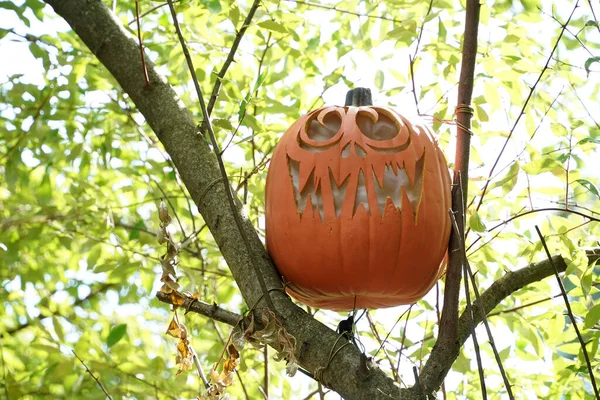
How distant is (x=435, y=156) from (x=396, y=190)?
112 mm

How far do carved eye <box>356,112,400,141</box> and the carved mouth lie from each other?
0.08m

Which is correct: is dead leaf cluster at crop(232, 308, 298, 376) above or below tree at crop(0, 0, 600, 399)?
below

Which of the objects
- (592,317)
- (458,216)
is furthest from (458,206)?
(592,317)

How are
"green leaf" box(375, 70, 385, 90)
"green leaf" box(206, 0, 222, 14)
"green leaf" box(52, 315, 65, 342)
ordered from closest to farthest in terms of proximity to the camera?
"green leaf" box(206, 0, 222, 14) < "green leaf" box(52, 315, 65, 342) < "green leaf" box(375, 70, 385, 90)

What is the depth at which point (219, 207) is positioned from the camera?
1.45 metres

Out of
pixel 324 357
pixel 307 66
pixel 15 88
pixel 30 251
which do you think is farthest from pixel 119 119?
pixel 324 357

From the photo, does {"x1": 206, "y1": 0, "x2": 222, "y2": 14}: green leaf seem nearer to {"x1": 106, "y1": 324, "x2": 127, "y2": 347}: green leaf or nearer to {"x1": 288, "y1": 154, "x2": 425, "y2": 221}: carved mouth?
{"x1": 288, "y1": 154, "x2": 425, "y2": 221}: carved mouth

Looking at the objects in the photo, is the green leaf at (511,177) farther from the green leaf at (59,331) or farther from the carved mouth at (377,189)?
the green leaf at (59,331)

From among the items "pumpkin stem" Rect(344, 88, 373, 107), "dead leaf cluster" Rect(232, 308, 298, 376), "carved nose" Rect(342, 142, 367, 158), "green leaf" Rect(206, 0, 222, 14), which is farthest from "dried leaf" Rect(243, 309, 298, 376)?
"green leaf" Rect(206, 0, 222, 14)

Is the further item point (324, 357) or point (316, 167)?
point (316, 167)

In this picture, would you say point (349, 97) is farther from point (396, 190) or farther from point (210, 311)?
point (210, 311)

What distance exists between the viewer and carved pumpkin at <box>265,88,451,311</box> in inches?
49.9

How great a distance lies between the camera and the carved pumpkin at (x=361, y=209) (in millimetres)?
1267

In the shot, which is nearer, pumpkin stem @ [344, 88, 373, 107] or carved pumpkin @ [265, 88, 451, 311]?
carved pumpkin @ [265, 88, 451, 311]
